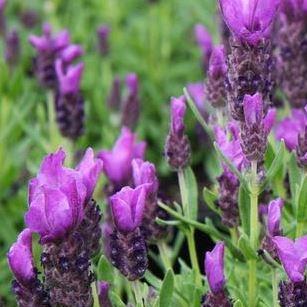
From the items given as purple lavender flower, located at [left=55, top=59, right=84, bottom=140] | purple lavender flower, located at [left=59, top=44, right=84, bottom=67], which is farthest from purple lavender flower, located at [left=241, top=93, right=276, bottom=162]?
purple lavender flower, located at [left=59, top=44, right=84, bottom=67]

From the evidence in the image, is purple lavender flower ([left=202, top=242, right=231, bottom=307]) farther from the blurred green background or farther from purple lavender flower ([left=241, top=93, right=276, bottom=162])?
the blurred green background

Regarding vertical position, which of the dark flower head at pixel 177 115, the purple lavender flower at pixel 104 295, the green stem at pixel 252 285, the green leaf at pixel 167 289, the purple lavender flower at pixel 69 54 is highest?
the purple lavender flower at pixel 69 54

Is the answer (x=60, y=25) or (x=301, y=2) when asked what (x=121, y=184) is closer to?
(x=301, y=2)

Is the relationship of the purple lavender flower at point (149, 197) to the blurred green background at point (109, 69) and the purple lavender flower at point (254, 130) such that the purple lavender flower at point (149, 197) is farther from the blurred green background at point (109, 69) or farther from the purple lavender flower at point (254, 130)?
the blurred green background at point (109, 69)

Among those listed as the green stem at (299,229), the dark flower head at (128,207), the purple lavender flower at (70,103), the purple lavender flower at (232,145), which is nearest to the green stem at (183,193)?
the purple lavender flower at (232,145)

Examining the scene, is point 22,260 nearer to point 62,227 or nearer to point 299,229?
point 62,227

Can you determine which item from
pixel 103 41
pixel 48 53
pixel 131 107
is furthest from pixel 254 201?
pixel 103 41
